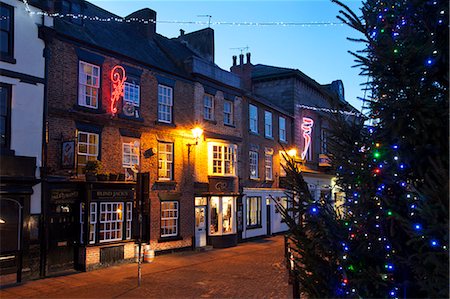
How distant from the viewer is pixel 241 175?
22.7 m

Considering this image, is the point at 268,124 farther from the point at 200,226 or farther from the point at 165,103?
the point at 165,103

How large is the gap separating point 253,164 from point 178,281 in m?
12.8

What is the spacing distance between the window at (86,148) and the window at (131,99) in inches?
75.7

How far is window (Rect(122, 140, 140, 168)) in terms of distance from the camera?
15.9 meters

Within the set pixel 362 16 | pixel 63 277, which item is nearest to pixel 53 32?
pixel 63 277

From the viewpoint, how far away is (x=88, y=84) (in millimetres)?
14719

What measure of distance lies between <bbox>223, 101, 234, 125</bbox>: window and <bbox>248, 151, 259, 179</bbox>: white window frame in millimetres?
2841

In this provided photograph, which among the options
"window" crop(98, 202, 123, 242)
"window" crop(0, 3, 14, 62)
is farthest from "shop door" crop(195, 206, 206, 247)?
"window" crop(0, 3, 14, 62)

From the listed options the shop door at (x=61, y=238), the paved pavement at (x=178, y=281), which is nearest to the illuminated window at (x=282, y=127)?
the paved pavement at (x=178, y=281)

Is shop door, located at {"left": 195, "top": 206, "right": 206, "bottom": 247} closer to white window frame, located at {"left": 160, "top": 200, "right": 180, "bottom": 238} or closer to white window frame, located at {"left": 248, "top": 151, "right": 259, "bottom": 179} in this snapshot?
white window frame, located at {"left": 160, "top": 200, "right": 180, "bottom": 238}

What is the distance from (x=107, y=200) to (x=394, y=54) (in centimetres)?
1286

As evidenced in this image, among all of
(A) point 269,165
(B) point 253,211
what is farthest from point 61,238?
(A) point 269,165

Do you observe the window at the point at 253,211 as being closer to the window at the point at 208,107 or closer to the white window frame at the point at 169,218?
the window at the point at 208,107

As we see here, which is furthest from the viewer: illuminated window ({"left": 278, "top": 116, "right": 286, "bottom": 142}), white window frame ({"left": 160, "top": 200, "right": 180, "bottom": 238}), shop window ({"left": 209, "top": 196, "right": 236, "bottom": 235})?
illuminated window ({"left": 278, "top": 116, "right": 286, "bottom": 142})
